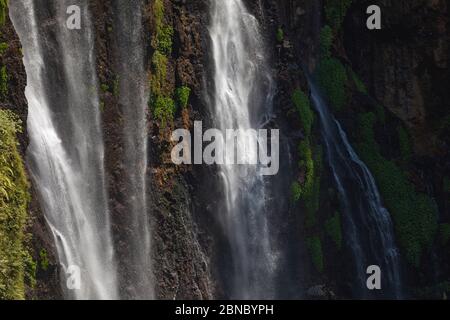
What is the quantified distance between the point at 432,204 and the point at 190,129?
11.2 meters

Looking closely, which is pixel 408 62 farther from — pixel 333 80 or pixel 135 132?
pixel 135 132

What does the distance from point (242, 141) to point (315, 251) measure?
14.9ft

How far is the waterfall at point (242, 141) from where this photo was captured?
1132 inches

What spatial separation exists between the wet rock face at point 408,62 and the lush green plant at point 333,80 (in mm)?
1484

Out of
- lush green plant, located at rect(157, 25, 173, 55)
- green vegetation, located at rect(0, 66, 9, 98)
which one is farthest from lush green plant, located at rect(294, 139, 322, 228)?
green vegetation, located at rect(0, 66, 9, 98)

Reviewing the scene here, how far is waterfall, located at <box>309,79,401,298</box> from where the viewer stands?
31781mm

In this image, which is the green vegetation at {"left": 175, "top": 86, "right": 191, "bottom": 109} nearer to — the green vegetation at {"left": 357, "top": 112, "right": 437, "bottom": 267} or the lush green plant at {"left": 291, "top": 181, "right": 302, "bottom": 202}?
the lush green plant at {"left": 291, "top": 181, "right": 302, "bottom": 202}

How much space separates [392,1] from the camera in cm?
3512

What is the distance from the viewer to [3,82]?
2358cm

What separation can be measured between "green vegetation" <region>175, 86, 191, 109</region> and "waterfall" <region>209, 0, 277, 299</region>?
1051 mm

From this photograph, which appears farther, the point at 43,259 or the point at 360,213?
the point at 360,213

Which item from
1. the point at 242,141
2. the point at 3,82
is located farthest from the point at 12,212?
the point at 242,141

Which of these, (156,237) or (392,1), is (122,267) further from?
(392,1)
